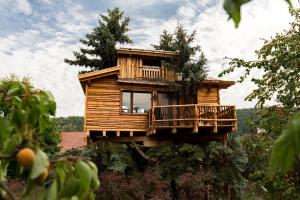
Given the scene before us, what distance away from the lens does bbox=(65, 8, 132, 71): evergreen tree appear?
2577 cm

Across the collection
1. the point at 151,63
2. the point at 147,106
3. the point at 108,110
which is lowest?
the point at 108,110

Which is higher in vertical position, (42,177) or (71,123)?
(71,123)

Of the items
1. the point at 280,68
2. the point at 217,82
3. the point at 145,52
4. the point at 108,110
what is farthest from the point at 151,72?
the point at 280,68

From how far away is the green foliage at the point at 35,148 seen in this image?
1.16m

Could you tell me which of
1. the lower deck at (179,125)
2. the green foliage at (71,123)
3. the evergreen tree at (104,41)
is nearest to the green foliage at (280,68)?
→ the lower deck at (179,125)

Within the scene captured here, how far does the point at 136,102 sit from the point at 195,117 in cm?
339

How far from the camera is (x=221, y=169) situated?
20.5m

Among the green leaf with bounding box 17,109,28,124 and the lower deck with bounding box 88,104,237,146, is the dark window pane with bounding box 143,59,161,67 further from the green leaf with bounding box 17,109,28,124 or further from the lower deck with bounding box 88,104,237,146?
the green leaf with bounding box 17,109,28,124

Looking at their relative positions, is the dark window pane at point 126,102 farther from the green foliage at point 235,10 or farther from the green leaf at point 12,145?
the green foliage at point 235,10

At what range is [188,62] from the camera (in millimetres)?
22000

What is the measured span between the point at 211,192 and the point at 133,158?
448cm

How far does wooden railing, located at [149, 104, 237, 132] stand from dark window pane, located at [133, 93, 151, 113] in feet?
3.66

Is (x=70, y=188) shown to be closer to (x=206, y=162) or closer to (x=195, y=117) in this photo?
(x=195, y=117)

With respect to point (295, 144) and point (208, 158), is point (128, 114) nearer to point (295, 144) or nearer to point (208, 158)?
point (208, 158)
